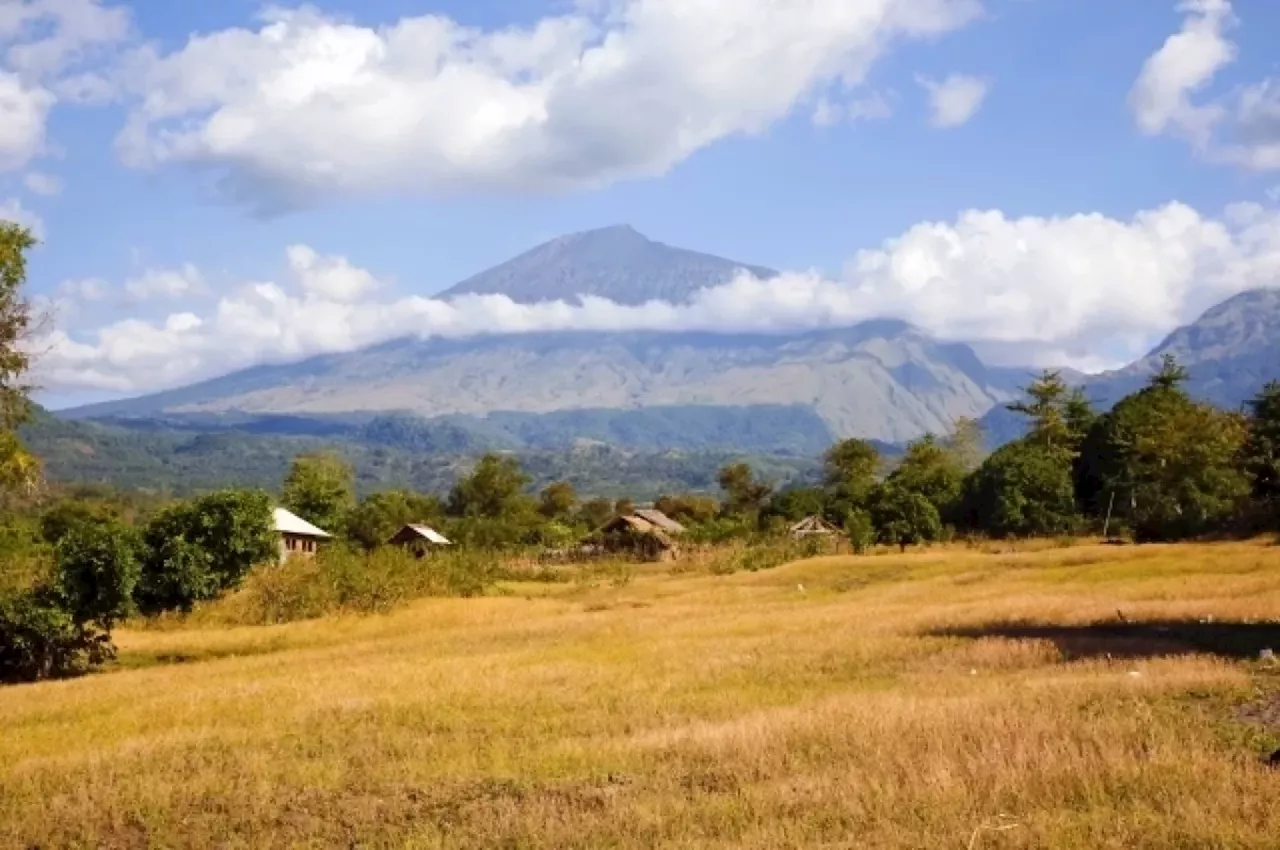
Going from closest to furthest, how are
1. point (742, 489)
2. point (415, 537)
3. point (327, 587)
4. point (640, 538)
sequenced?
point (327, 587), point (415, 537), point (640, 538), point (742, 489)

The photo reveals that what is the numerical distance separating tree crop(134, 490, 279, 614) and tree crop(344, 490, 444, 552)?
183 feet

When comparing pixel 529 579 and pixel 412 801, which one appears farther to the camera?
pixel 529 579

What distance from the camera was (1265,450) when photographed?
79438 millimetres

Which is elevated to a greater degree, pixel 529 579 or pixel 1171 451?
pixel 1171 451

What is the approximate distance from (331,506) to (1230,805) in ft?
358

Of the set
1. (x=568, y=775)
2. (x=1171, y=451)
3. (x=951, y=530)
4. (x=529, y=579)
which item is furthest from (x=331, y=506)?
(x=568, y=775)

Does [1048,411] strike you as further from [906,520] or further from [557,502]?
[557,502]

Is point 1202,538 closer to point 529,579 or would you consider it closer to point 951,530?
point 951,530

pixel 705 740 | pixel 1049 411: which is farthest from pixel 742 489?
pixel 705 740

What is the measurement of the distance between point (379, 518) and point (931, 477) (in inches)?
2156

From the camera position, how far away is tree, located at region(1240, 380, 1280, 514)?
75.0 m

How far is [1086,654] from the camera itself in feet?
66.9

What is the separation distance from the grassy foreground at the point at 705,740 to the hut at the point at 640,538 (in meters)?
64.6

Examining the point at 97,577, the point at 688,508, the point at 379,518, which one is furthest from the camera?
the point at 688,508
